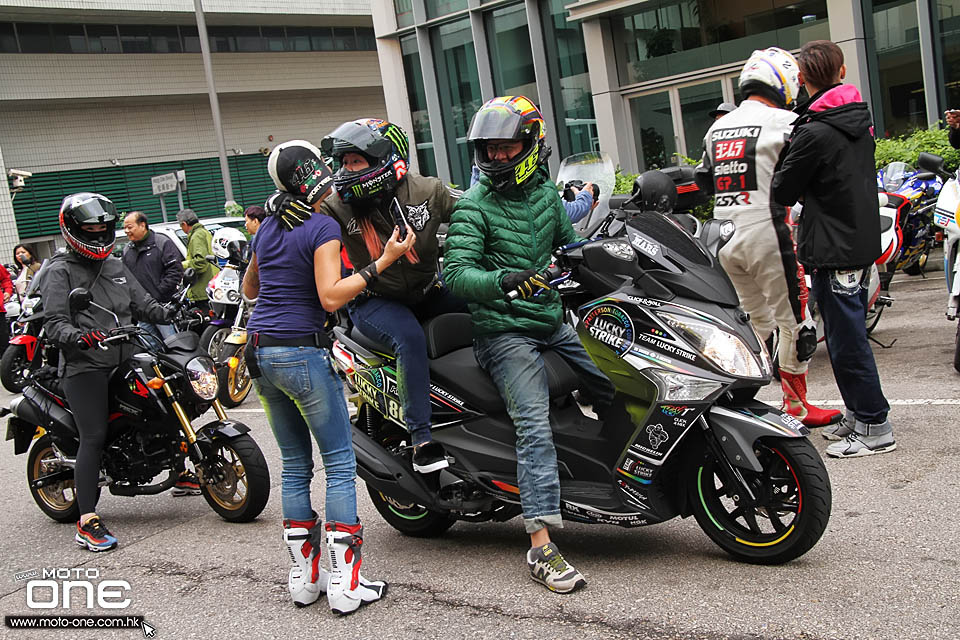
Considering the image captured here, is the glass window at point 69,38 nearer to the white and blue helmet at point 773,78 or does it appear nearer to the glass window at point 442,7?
the glass window at point 442,7

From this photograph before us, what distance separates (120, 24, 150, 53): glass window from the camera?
32156 millimetres

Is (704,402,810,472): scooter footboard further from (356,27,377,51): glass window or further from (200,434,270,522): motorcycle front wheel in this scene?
(356,27,377,51): glass window

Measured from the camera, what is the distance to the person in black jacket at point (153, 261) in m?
10.4

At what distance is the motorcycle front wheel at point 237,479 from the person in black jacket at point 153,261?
15.9ft

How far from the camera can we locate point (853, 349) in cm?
545

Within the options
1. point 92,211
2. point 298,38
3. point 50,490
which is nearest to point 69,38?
point 298,38

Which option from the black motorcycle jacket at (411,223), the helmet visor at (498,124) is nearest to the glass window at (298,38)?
the black motorcycle jacket at (411,223)

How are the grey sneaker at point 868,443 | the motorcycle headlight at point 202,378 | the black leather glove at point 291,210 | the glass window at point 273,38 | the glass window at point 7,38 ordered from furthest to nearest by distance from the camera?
the glass window at point 273,38 → the glass window at point 7,38 → the motorcycle headlight at point 202,378 → the grey sneaker at point 868,443 → the black leather glove at point 291,210

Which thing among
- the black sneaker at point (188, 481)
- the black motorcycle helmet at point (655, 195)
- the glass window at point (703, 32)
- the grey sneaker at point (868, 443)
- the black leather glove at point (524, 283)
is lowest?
the grey sneaker at point (868, 443)

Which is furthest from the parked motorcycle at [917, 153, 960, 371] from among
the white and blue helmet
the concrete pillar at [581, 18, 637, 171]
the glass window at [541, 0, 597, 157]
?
the glass window at [541, 0, 597, 157]

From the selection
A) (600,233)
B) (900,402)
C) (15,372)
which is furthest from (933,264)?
(15,372)

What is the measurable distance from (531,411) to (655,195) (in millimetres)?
1309

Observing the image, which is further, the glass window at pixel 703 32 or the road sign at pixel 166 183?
the road sign at pixel 166 183

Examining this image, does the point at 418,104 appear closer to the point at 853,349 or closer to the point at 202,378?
the point at 202,378
